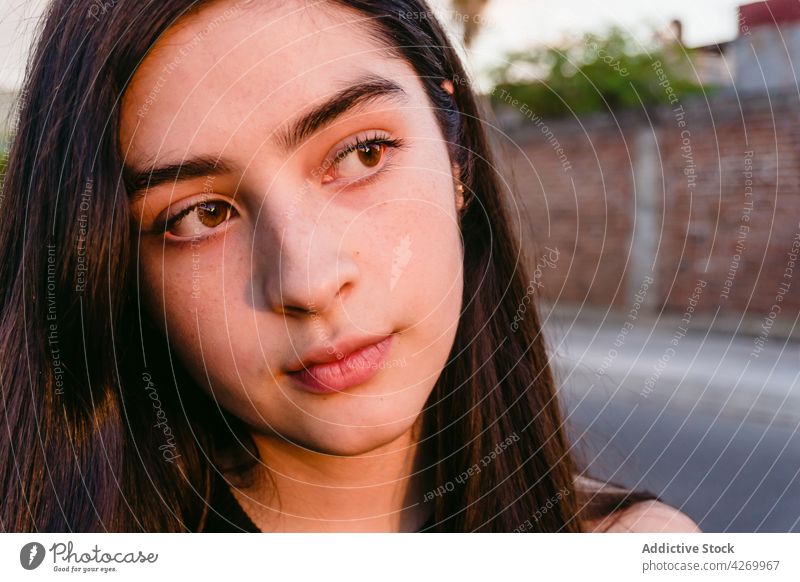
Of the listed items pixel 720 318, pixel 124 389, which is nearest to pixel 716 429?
pixel 720 318

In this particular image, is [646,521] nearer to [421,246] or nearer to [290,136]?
[421,246]

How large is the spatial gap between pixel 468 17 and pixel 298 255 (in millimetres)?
370

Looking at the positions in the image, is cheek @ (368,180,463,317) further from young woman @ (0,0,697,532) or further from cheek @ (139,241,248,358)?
cheek @ (139,241,248,358)

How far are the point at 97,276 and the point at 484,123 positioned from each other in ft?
1.41

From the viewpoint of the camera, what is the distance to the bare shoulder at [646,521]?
84 centimetres

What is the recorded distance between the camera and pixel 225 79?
630 millimetres

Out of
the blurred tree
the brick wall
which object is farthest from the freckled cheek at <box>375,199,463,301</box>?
the brick wall

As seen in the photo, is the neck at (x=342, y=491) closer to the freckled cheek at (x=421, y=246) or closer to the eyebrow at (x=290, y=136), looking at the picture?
the freckled cheek at (x=421, y=246)

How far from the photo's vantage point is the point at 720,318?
118 inches

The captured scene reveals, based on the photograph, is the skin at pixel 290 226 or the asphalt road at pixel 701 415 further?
the asphalt road at pixel 701 415

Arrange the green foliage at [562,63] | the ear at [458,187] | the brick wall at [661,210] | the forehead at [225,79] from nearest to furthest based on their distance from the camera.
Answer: the forehead at [225,79], the ear at [458,187], the green foliage at [562,63], the brick wall at [661,210]

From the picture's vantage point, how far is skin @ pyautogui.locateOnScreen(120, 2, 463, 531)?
2.10ft
